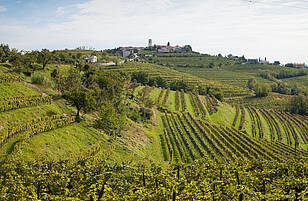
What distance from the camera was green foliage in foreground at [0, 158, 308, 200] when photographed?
1117 cm

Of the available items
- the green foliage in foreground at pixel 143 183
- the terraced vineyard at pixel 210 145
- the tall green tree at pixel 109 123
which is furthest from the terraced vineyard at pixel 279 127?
the green foliage in foreground at pixel 143 183

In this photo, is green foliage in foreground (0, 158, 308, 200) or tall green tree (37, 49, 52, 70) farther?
tall green tree (37, 49, 52, 70)

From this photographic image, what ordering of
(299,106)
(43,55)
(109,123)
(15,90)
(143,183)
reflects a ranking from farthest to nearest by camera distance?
1. (299,106)
2. (43,55)
3. (109,123)
4. (15,90)
5. (143,183)

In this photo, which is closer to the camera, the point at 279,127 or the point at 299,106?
the point at 279,127

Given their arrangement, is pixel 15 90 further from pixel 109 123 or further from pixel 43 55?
pixel 43 55

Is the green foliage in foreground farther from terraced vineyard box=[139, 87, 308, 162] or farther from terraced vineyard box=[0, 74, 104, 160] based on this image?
terraced vineyard box=[139, 87, 308, 162]

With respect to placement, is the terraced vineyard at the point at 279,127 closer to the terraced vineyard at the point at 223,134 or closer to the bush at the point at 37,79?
the terraced vineyard at the point at 223,134

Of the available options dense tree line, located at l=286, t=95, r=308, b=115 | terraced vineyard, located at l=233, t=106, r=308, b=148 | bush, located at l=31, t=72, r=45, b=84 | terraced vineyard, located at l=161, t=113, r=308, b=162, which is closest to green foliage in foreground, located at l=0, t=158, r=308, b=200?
terraced vineyard, located at l=161, t=113, r=308, b=162

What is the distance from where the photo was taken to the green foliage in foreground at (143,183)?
36.7 feet

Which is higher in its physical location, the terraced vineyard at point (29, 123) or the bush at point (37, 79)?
the bush at point (37, 79)

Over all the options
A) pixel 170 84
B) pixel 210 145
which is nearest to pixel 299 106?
pixel 170 84

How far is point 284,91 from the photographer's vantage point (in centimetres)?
15650

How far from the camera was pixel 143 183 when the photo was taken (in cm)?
1491

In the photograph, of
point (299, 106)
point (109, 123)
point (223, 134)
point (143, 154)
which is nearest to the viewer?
point (109, 123)
